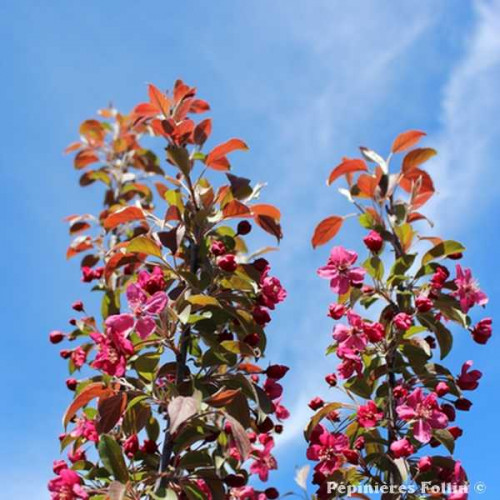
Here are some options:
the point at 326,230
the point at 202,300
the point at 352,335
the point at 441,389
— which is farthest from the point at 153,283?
the point at 441,389

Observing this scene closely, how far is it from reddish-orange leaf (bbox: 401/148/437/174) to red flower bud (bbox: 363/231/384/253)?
1.88 feet

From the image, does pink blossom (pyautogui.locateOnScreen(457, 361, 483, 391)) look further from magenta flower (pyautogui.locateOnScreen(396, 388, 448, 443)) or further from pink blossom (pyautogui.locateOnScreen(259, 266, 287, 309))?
pink blossom (pyautogui.locateOnScreen(259, 266, 287, 309))

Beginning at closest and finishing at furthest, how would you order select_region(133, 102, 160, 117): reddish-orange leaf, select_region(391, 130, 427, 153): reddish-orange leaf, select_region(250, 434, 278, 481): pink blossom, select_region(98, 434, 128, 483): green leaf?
1. select_region(98, 434, 128, 483): green leaf
2. select_region(250, 434, 278, 481): pink blossom
3. select_region(391, 130, 427, 153): reddish-orange leaf
4. select_region(133, 102, 160, 117): reddish-orange leaf

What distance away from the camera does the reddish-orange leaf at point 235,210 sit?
9.25 ft

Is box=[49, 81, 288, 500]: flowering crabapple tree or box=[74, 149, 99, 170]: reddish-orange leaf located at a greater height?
box=[74, 149, 99, 170]: reddish-orange leaf

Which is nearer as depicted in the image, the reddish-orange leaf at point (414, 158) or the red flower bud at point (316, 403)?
the red flower bud at point (316, 403)

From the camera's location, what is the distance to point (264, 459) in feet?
10.0

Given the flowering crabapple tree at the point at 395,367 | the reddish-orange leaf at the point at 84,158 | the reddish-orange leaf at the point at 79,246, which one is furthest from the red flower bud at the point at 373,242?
the reddish-orange leaf at the point at 84,158

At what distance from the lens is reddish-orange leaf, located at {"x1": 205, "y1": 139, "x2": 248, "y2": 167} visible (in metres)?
3.10

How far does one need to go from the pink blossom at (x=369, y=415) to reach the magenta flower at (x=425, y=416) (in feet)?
0.28

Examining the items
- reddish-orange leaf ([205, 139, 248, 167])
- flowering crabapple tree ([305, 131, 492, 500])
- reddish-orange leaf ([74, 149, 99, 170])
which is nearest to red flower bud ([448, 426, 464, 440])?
flowering crabapple tree ([305, 131, 492, 500])

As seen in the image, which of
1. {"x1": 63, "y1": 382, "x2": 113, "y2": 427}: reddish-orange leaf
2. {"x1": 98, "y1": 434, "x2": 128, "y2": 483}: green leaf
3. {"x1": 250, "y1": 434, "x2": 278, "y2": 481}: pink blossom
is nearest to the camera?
{"x1": 98, "y1": 434, "x2": 128, "y2": 483}: green leaf

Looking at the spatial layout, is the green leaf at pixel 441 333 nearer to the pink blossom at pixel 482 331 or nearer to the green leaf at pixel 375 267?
the pink blossom at pixel 482 331

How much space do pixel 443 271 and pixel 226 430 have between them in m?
1.11
